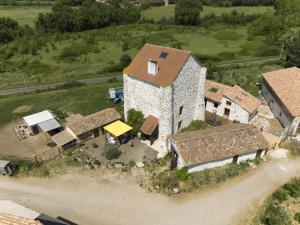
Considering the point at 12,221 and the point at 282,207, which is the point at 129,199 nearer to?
the point at 282,207

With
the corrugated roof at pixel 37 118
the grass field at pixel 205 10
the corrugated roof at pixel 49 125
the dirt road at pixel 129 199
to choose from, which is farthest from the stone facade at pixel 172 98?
the grass field at pixel 205 10

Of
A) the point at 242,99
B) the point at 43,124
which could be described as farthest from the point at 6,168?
the point at 242,99

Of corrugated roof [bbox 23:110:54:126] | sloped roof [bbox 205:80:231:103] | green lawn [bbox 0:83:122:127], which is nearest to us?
corrugated roof [bbox 23:110:54:126]

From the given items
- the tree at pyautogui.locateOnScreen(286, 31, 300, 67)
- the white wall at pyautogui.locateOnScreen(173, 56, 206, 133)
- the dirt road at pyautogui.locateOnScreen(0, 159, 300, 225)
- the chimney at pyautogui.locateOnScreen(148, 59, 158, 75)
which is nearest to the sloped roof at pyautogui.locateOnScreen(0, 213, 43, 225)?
the dirt road at pyautogui.locateOnScreen(0, 159, 300, 225)

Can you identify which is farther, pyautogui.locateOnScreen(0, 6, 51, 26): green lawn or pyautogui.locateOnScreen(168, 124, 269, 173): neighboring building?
pyautogui.locateOnScreen(0, 6, 51, 26): green lawn

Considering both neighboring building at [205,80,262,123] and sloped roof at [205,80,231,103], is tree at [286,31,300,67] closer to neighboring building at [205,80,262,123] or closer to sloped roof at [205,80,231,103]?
neighboring building at [205,80,262,123]

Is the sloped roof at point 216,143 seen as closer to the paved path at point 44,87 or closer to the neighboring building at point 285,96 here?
the neighboring building at point 285,96
